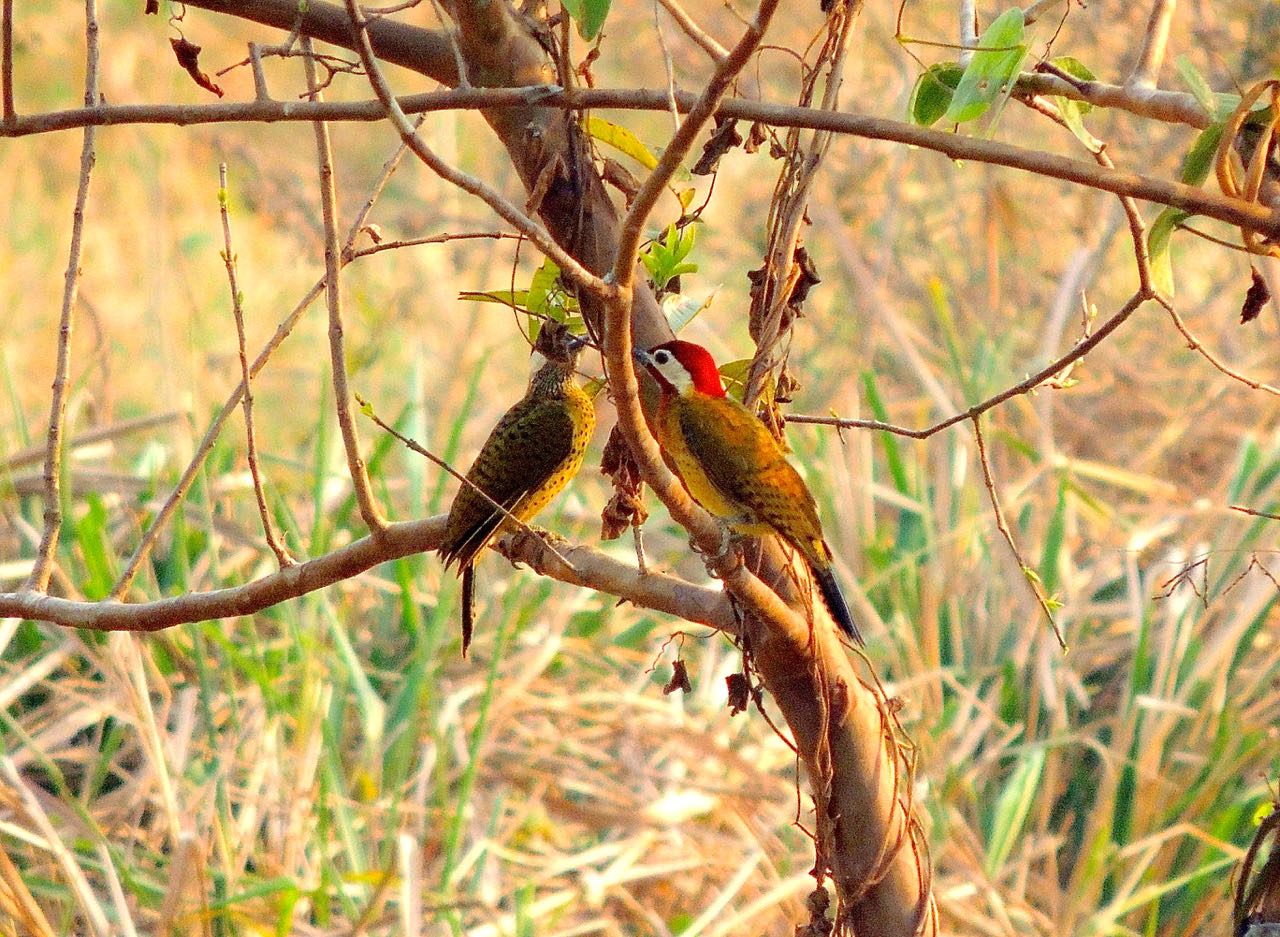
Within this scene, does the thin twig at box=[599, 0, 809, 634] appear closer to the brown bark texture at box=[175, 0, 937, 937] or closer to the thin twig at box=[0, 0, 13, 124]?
the brown bark texture at box=[175, 0, 937, 937]

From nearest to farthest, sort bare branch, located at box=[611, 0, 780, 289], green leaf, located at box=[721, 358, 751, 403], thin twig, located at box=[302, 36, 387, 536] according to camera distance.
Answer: bare branch, located at box=[611, 0, 780, 289] → thin twig, located at box=[302, 36, 387, 536] → green leaf, located at box=[721, 358, 751, 403]

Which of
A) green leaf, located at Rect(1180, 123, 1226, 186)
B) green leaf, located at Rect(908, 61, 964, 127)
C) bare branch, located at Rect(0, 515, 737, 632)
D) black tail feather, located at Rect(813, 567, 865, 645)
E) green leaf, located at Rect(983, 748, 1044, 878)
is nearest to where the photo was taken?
green leaf, located at Rect(1180, 123, 1226, 186)

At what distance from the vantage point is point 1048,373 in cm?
196

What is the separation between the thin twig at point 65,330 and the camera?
2068mm

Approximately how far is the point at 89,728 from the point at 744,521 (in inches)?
117

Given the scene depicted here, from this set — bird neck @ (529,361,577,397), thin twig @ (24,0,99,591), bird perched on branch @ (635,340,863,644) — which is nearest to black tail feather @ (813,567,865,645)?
bird perched on branch @ (635,340,863,644)

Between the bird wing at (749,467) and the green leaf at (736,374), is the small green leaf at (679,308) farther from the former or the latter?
the bird wing at (749,467)

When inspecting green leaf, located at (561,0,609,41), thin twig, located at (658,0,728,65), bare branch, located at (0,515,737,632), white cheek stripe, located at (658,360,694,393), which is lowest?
bare branch, located at (0,515,737,632)

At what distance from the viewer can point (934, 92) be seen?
6.49 feet

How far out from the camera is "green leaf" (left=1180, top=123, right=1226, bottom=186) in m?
1.72

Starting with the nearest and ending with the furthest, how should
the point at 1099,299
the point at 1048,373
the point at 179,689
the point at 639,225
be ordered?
the point at 639,225 → the point at 1048,373 → the point at 179,689 → the point at 1099,299

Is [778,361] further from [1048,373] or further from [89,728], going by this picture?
[89,728]

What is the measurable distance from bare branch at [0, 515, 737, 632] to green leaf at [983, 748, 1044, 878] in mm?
2511

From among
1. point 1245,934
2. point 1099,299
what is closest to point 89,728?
point 1245,934
